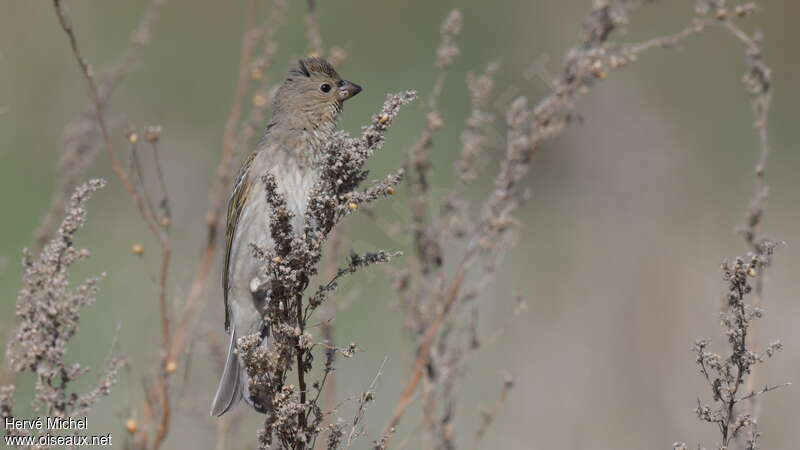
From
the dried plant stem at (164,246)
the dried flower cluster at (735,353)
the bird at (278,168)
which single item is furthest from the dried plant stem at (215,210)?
the dried flower cluster at (735,353)

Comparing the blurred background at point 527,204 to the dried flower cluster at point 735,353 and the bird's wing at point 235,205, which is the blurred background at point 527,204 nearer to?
the bird's wing at point 235,205

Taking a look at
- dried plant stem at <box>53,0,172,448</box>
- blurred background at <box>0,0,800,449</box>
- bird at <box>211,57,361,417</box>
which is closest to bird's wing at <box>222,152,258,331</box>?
bird at <box>211,57,361,417</box>

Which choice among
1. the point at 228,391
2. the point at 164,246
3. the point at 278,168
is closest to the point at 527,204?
the point at 278,168

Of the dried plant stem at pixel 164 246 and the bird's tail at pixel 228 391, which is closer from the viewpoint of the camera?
the dried plant stem at pixel 164 246

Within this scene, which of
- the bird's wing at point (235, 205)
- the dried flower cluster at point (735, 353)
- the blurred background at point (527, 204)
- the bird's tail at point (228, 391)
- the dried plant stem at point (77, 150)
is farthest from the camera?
the blurred background at point (527, 204)

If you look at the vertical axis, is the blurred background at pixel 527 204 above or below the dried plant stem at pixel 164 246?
above

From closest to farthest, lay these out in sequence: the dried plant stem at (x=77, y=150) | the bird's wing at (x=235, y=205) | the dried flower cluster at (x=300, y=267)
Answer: the dried flower cluster at (x=300, y=267) → the dried plant stem at (x=77, y=150) → the bird's wing at (x=235, y=205)

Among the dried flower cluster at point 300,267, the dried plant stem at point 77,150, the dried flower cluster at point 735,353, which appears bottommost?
the dried flower cluster at point 735,353
